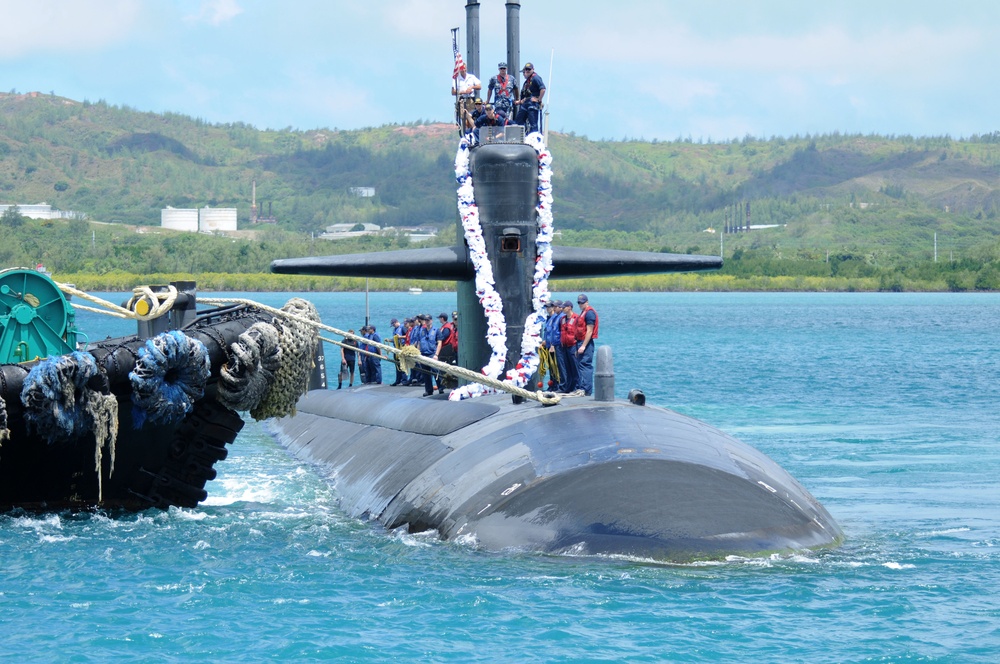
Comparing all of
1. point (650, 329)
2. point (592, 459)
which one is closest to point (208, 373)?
point (592, 459)

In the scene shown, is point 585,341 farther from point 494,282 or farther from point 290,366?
point 290,366

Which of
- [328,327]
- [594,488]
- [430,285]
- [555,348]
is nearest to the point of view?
[594,488]

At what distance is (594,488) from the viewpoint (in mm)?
11250

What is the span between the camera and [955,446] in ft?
75.5

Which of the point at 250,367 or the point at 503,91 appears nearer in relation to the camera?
the point at 250,367

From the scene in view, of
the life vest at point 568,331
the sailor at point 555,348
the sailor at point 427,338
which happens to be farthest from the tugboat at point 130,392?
the sailor at point 427,338

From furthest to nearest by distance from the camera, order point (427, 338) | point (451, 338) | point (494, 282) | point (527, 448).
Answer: point (427, 338) < point (451, 338) < point (494, 282) < point (527, 448)

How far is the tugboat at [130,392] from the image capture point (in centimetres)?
1221

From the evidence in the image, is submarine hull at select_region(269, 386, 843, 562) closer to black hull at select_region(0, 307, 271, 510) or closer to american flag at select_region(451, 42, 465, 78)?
black hull at select_region(0, 307, 271, 510)

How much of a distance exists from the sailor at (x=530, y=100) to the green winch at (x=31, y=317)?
20.7 feet

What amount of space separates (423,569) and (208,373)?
9.83ft

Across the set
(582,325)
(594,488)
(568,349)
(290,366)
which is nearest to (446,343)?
(568,349)

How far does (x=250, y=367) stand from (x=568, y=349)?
4.47 m

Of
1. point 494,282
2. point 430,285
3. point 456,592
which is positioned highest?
point 494,282
